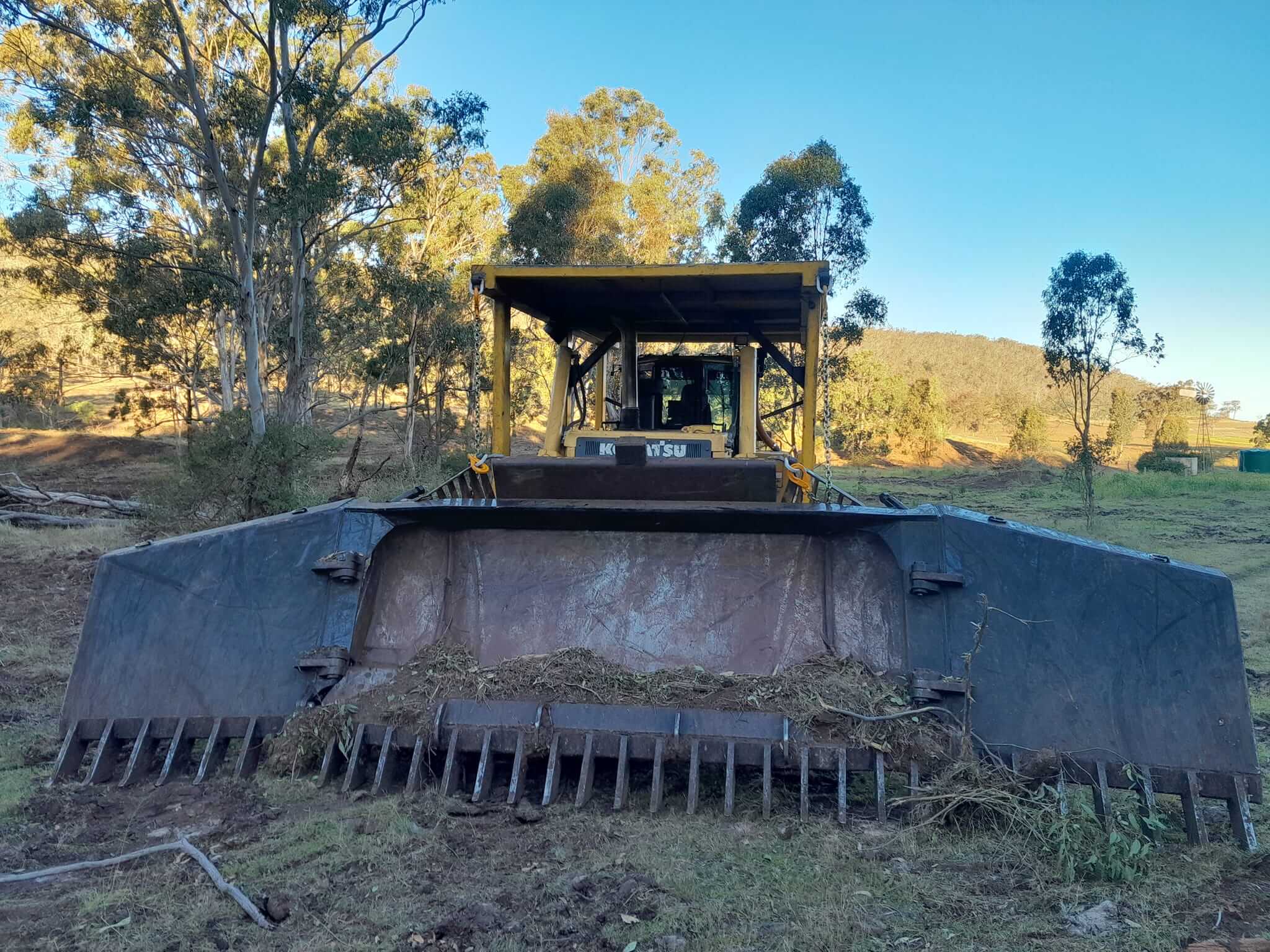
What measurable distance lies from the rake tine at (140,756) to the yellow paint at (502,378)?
A: 2.35 meters

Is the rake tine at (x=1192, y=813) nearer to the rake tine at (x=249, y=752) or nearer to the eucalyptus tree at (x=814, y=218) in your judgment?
the rake tine at (x=249, y=752)

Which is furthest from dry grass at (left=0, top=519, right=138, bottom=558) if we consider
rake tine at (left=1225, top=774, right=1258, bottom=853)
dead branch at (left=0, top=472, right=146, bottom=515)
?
rake tine at (left=1225, top=774, right=1258, bottom=853)

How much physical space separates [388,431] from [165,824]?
41.4 metres

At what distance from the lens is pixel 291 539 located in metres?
4.57

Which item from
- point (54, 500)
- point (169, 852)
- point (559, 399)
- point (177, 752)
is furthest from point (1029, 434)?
point (169, 852)

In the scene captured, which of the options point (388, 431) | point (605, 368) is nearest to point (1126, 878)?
point (605, 368)

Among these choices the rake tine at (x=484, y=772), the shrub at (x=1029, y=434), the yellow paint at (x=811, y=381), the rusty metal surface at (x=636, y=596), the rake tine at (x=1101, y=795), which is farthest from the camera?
the shrub at (x=1029, y=434)

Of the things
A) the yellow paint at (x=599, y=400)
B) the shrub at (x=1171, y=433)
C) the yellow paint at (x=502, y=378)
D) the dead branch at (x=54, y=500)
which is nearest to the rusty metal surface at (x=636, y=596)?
the yellow paint at (x=502, y=378)

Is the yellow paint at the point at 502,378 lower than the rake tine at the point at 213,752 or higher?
higher

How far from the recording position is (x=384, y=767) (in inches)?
159

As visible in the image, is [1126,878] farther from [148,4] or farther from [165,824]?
[148,4]

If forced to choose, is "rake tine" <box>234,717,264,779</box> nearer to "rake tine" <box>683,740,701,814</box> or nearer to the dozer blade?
the dozer blade

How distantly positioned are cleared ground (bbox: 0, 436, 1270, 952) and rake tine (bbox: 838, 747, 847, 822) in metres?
0.06

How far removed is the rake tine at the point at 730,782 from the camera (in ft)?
12.4
